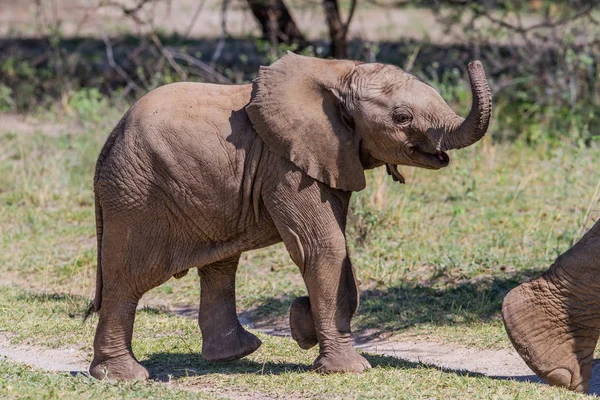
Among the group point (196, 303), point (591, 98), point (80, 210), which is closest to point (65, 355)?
point (196, 303)

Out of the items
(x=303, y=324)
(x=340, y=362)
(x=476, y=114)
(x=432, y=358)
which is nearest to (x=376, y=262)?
(x=432, y=358)

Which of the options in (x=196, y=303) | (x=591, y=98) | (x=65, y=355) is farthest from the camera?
(x=591, y=98)

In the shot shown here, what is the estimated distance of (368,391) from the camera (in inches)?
220

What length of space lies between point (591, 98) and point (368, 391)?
24.0 ft

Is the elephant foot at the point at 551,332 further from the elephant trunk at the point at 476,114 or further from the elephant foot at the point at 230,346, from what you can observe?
the elephant foot at the point at 230,346

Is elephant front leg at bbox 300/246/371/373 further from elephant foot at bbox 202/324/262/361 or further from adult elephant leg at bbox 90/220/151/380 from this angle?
adult elephant leg at bbox 90/220/151/380

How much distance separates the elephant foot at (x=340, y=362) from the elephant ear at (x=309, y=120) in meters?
0.93

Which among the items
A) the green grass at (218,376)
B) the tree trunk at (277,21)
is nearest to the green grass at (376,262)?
the green grass at (218,376)

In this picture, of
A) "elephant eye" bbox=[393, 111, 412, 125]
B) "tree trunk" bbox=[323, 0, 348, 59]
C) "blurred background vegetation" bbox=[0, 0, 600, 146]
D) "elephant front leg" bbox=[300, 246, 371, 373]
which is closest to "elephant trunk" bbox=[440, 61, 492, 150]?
"elephant eye" bbox=[393, 111, 412, 125]

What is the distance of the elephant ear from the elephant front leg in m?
0.44

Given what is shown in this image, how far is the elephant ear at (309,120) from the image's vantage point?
5.75 metres

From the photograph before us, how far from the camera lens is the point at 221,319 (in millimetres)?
6512

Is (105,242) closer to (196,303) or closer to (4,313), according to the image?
(4,313)

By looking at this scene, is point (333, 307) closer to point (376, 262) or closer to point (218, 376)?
point (218, 376)
